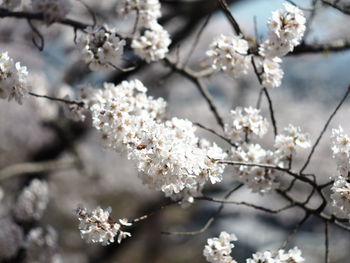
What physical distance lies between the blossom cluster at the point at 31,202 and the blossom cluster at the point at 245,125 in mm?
2757

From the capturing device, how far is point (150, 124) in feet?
6.38

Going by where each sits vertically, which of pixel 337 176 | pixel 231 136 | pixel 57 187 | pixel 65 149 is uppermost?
pixel 337 176

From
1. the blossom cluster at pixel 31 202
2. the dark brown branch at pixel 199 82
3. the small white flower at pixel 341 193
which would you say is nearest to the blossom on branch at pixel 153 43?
the dark brown branch at pixel 199 82

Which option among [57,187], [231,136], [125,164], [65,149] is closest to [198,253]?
[125,164]

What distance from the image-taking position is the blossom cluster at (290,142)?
2.29 m

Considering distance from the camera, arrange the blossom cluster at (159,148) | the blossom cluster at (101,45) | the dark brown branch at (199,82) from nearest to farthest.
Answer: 1. the blossom cluster at (159,148)
2. the blossom cluster at (101,45)
3. the dark brown branch at (199,82)

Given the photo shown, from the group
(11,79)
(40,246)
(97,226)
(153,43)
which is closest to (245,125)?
(153,43)

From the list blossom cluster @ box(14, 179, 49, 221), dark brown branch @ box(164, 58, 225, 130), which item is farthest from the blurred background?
dark brown branch @ box(164, 58, 225, 130)

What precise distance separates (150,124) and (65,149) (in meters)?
3.96

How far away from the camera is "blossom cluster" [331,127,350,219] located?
1.87 metres

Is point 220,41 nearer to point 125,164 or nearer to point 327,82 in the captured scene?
point 327,82

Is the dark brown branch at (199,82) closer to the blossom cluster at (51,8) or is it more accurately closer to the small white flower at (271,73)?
the small white flower at (271,73)

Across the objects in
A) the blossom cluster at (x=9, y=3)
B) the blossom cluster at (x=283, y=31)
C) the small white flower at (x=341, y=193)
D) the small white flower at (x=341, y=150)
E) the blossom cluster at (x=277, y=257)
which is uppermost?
the blossom cluster at (x=283, y=31)

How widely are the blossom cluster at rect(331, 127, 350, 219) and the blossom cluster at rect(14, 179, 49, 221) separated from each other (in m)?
3.27
